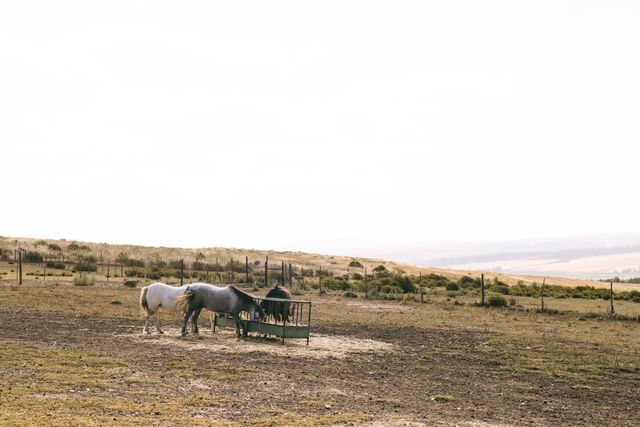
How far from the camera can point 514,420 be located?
36.5ft

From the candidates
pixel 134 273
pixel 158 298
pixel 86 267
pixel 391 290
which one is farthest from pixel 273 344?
pixel 86 267

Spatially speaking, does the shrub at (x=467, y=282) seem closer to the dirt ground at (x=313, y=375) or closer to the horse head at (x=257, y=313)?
the dirt ground at (x=313, y=375)

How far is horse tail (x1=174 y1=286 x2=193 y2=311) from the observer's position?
758 inches

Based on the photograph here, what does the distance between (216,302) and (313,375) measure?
6215 millimetres

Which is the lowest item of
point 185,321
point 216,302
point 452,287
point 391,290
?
point 185,321

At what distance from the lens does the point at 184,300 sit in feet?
63.4

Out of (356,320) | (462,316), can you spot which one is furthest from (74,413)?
(462,316)

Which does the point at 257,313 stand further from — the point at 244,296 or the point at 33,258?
the point at 33,258

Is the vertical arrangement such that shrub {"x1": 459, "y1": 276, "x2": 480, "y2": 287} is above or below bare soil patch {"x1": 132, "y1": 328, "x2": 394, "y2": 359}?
above

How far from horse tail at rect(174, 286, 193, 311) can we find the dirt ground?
0.91 m

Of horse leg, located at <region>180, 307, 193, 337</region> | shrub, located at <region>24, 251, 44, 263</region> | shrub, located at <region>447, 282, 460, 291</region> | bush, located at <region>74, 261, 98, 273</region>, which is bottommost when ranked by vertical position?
horse leg, located at <region>180, 307, 193, 337</region>

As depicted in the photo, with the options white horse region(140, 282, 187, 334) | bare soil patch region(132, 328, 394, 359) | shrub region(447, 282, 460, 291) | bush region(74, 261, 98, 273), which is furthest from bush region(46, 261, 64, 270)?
white horse region(140, 282, 187, 334)

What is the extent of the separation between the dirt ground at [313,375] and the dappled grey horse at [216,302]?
0.81m

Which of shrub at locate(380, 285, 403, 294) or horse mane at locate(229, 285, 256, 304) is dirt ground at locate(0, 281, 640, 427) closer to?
horse mane at locate(229, 285, 256, 304)
